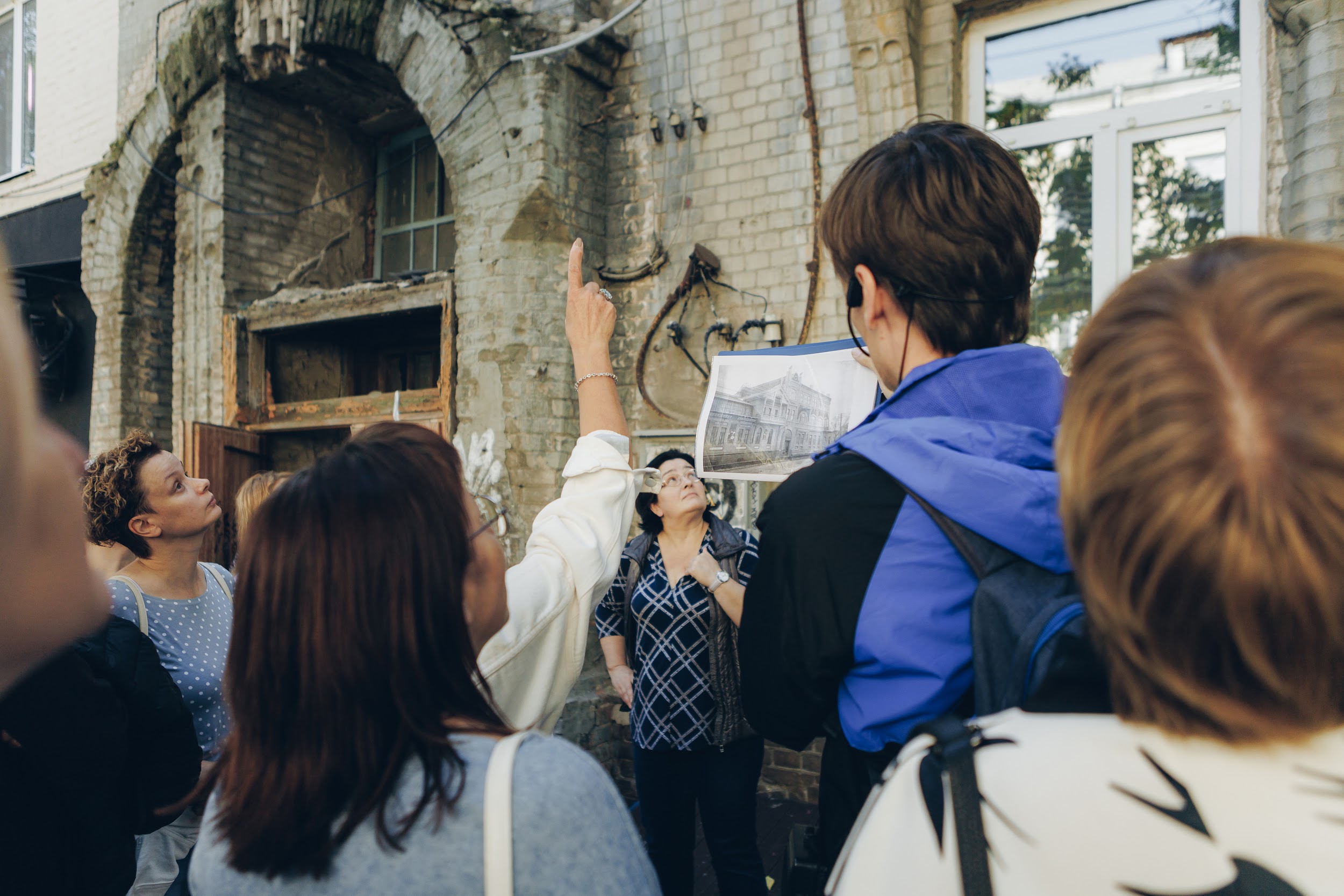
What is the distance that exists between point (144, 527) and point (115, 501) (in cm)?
13

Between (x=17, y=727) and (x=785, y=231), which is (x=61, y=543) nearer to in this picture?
(x=17, y=727)

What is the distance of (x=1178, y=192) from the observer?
4359 mm

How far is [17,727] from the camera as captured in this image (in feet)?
4.67

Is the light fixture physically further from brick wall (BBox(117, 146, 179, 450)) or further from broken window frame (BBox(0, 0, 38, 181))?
broken window frame (BBox(0, 0, 38, 181))

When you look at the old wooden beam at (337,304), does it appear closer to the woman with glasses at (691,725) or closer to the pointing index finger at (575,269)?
the woman with glasses at (691,725)

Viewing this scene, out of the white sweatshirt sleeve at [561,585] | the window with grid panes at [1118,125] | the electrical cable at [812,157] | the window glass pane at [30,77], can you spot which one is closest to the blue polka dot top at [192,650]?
the white sweatshirt sleeve at [561,585]

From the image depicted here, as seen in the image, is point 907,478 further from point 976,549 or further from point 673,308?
point 673,308

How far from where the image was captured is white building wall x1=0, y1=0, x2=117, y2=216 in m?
9.04

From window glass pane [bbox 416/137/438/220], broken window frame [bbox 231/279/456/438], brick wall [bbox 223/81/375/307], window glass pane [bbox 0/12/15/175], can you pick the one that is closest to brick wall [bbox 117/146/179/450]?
brick wall [bbox 223/81/375/307]

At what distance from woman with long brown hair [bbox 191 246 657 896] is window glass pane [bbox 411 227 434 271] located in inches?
291

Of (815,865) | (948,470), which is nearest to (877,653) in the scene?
(948,470)

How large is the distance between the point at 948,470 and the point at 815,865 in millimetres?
757

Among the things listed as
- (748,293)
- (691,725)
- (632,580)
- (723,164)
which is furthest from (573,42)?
(691,725)

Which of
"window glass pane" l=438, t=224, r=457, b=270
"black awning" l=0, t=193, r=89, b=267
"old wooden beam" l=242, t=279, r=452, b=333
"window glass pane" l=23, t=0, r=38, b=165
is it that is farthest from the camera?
"window glass pane" l=23, t=0, r=38, b=165
